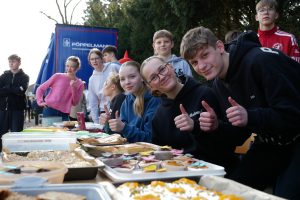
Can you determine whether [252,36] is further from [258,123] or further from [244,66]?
[258,123]

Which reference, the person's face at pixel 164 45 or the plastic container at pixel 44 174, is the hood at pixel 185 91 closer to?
the plastic container at pixel 44 174

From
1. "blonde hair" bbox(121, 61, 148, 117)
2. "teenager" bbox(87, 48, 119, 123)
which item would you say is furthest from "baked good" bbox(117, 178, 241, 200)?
"teenager" bbox(87, 48, 119, 123)

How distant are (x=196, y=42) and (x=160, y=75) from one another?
0.50m

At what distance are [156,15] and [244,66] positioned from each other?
7788mm

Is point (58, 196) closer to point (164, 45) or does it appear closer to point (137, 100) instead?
point (137, 100)

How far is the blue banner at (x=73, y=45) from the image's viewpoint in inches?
320

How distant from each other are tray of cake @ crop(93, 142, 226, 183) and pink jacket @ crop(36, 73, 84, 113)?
3630 millimetres

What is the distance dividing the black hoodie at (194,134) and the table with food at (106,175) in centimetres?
32

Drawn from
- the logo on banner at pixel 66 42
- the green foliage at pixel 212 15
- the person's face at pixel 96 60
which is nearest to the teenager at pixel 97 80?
the person's face at pixel 96 60

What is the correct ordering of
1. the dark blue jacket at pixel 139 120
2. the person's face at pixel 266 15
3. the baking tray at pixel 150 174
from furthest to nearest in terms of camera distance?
the person's face at pixel 266 15
the dark blue jacket at pixel 139 120
the baking tray at pixel 150 174

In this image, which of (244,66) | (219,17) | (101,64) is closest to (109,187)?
(244,66)

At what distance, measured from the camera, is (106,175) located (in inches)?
62.0

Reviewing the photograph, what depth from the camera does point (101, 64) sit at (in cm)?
565

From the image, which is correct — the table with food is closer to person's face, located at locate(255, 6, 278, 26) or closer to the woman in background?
person's face, located at locate(255, 6, 278, 26)
